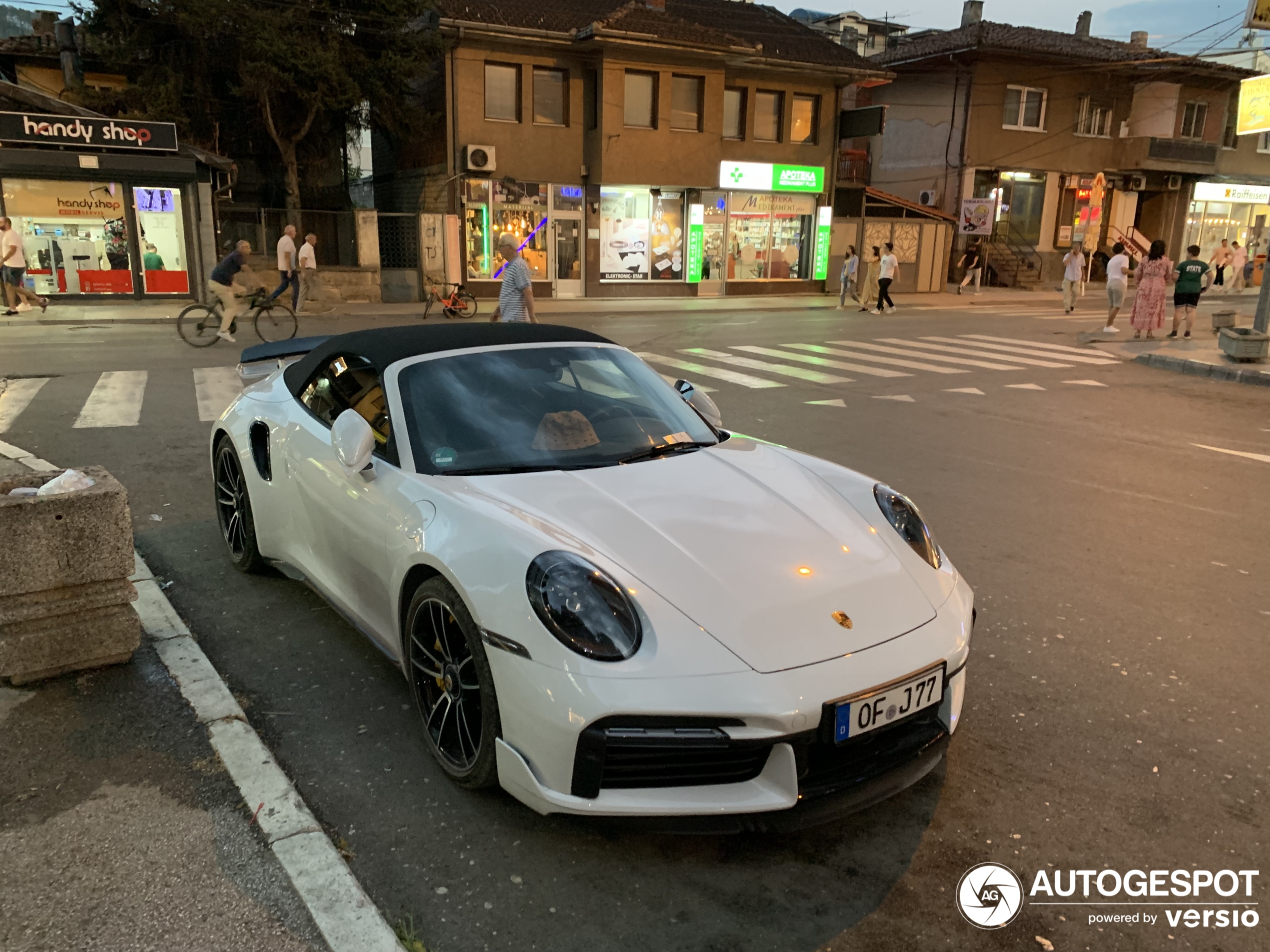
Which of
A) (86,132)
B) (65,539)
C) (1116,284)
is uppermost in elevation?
(86,132)

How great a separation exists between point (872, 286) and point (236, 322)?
17.5m

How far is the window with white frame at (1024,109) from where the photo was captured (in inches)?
1421

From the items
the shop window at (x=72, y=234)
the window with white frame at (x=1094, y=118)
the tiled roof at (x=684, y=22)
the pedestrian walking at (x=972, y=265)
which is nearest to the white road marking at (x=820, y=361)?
the tiled roof at (x=684, y=22)

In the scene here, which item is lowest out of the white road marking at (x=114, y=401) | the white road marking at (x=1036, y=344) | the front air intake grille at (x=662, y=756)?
the white road marking at (x=114, y=401)

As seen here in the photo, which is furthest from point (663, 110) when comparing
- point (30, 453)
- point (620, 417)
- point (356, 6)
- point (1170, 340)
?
point (620, 417)

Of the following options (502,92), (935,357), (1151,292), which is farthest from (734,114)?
(935,357)

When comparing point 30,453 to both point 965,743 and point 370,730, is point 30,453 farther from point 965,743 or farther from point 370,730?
point 965,743

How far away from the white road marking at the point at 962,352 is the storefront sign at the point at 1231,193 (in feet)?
108

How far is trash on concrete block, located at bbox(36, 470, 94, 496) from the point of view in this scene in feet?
12.3

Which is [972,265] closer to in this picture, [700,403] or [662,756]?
[700,403]

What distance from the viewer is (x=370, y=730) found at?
11.8ft

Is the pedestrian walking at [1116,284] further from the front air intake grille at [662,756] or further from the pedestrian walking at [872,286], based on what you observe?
the front air intake grille at [662,756]

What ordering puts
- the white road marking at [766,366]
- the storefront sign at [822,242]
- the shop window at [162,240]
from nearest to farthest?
the white road marking at [766,366], the shop window at [162,240], the storefront sign at [822,242]

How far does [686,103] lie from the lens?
97.0ft
